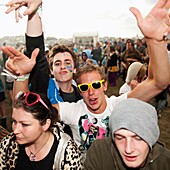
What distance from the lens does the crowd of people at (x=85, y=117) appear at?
136cm

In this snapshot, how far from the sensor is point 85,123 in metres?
1.91

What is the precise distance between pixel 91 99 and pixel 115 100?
8.2 inches

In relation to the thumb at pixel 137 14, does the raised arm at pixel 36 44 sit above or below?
below

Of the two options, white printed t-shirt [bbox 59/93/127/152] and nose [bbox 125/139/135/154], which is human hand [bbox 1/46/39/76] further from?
nose [bbox 125/139/135/154]

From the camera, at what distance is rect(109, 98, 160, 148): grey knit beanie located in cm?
131

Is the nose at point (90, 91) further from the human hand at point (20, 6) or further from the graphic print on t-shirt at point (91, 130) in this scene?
the human hand at point (20, 6)

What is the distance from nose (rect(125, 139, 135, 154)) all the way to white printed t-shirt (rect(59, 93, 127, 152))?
55 centimetres

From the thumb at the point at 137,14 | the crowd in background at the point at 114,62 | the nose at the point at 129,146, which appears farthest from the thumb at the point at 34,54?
the crowd in background at the point at 114,62

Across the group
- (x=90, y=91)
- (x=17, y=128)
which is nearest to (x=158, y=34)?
(x=90, y=91)

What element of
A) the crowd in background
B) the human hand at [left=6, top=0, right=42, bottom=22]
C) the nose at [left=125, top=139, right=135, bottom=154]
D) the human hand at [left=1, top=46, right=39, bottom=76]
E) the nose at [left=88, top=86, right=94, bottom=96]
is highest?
the human hand at [left=6, top=0, right=42, bottom=22]

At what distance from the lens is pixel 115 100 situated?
2023 mm

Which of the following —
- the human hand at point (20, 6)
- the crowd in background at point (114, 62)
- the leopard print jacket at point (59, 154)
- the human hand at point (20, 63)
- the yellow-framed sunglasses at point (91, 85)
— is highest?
the human hand at point (20, 6)

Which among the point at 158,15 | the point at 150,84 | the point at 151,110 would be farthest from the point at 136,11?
the point at 151,110

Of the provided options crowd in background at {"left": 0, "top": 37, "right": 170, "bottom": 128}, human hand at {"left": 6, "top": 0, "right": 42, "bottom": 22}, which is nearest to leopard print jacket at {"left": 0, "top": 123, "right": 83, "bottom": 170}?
human hand at {"left": 6, "top": 0, "right": 42, "bottom": 22}
